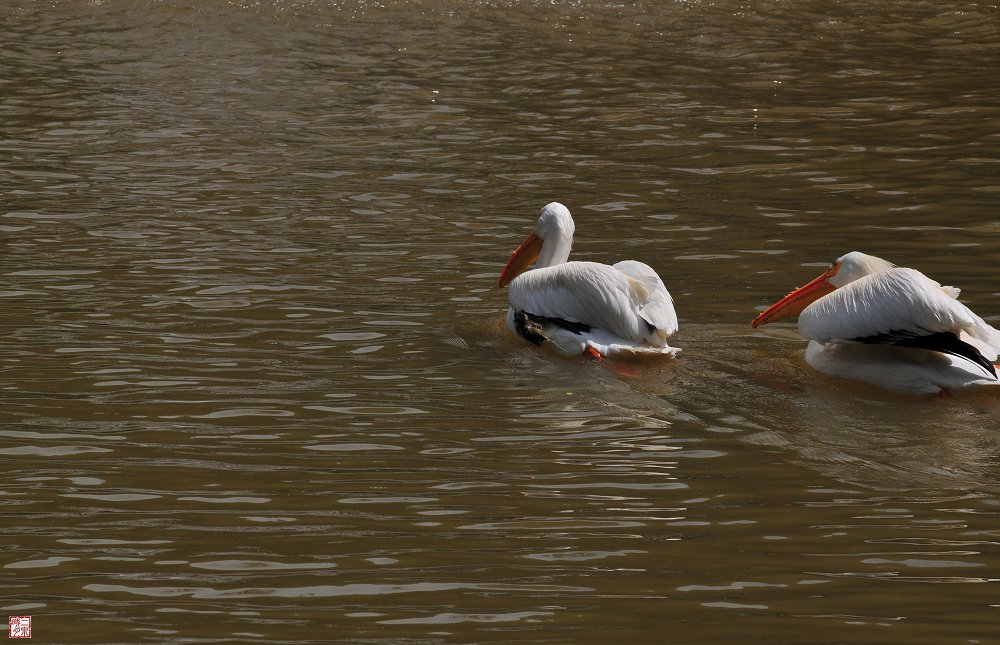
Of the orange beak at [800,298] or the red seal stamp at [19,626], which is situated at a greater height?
the orange beak at [800,298]

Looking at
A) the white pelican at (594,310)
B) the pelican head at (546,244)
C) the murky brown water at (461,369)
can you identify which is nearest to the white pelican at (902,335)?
the murky brown water at (461,369)

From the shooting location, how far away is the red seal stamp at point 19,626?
3404 mm

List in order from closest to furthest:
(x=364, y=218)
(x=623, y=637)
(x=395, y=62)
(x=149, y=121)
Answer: (x=623, y=637)
(x=364, y=218)
(x=149, y=121)
(x=395, y=62)

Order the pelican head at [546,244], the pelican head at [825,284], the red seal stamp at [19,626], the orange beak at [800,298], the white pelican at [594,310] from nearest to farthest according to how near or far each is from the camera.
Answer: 1. the red seal stamp at [19,626]
2. the white pelican at [594,310]
3. the pelican head at [825,284]
4. the orange beak at [800,298]
5. the pelican head at [546,244]

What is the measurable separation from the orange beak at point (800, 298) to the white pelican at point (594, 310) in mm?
458

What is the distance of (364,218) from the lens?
8.63 m

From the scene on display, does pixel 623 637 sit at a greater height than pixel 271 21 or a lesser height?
lesser

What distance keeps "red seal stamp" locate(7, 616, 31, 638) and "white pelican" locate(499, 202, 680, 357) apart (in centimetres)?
312

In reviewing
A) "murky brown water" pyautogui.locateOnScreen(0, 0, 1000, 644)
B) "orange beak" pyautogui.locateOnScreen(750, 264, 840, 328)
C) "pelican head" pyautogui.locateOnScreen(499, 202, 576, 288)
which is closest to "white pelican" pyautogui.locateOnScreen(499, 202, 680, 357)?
"murky brown water" pyautogui.locateOnScreen(0, 0, 1000, 644)

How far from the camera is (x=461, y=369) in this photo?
5.96 metres

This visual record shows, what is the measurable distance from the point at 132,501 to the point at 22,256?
3.71 metres

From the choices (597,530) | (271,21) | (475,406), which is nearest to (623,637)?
(597,530)

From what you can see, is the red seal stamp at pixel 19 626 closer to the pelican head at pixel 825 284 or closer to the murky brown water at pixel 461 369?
the murky brown water at pixel 461 369

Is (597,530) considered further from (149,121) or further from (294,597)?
(149,121)
